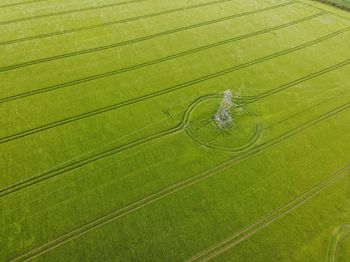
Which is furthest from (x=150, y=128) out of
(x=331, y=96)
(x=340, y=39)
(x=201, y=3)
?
(x=340, y=39)

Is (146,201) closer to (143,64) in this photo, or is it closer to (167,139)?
(167,139)

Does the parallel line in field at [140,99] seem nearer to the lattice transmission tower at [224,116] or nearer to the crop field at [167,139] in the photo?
the crop field at [167,139]

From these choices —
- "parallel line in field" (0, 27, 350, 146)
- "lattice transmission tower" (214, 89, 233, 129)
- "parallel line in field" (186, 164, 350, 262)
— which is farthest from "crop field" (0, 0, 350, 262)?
"lattice transmission tower" (214, 89, 233, 129)

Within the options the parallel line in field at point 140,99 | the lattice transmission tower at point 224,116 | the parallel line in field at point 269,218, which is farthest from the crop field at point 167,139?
the lattice transmission tower at point 224,116

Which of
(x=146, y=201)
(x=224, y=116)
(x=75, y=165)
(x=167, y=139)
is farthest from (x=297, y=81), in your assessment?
(x=75, y=165)

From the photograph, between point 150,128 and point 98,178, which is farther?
point 150,128

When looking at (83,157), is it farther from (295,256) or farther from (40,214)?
(295,256)
